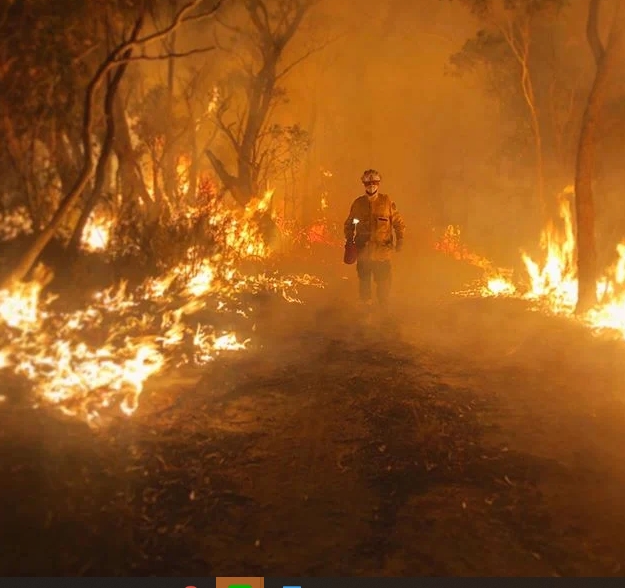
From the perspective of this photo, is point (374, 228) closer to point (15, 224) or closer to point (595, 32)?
point (595, 32)

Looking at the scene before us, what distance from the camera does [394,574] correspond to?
316 cm

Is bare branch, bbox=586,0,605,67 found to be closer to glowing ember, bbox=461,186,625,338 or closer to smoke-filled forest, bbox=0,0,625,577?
smoke-filled forest, bbox=0,0,625,577

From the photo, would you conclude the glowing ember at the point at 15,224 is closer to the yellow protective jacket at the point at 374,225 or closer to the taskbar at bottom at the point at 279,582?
the yellow protective jacket at the point at 374,225

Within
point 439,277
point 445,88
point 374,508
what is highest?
point 445,88

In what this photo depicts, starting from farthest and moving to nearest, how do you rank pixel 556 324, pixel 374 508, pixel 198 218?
pixel 198 218
pixel 556 324
pixel 374 508

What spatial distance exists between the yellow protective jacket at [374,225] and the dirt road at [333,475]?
254 cm

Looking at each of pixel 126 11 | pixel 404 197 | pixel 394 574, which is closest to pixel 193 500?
pixel 394 574

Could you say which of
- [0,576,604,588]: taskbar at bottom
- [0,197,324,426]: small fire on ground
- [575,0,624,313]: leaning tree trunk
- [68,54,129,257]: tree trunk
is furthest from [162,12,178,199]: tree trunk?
[0,576,604,588]: taskbar at bottom

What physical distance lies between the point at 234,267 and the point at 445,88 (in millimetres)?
19534

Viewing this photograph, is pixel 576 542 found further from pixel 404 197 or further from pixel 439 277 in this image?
pixel 404 197

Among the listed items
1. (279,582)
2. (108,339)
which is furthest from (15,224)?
(279,582)

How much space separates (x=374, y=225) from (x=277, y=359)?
2877 millimetres

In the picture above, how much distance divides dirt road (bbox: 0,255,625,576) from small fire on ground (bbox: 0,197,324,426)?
263 mm

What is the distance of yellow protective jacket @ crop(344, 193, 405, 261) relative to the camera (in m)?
9.05
